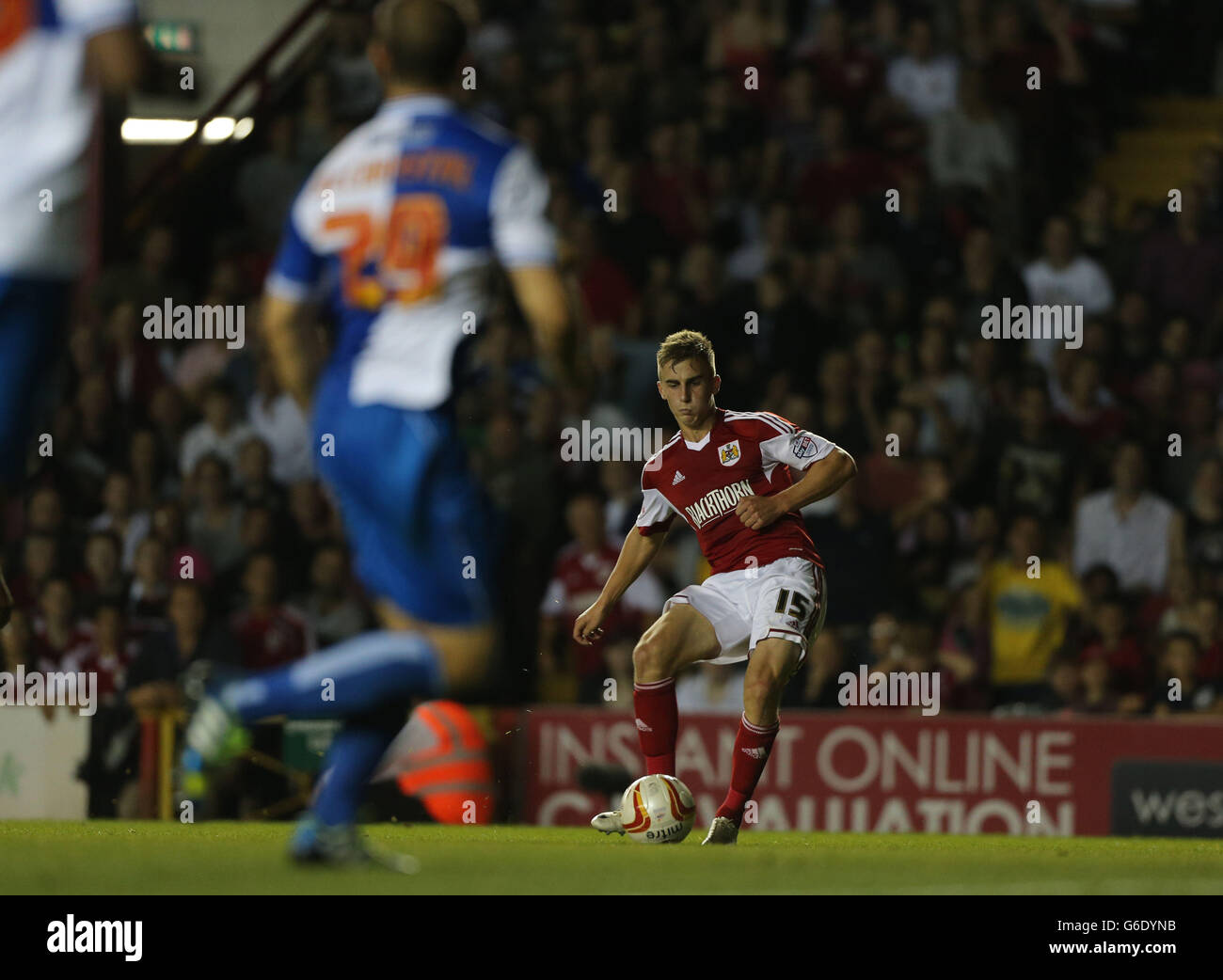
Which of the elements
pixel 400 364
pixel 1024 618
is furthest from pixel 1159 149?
pixel 400 364

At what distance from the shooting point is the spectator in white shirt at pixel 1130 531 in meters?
11.6

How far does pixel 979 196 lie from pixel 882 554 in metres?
3.38

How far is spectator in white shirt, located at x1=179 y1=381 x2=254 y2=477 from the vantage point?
40.1 feet

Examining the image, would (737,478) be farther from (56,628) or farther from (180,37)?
(180,37)

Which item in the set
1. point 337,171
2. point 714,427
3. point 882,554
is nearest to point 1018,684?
point 882,554

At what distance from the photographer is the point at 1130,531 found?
11672mm

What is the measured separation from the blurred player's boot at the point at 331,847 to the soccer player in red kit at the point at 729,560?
97.4 inches

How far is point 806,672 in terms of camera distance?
10641mm

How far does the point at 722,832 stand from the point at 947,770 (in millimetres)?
2405

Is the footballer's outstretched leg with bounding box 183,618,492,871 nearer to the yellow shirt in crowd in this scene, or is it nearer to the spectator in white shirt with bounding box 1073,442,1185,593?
the yellow shirt in crowd

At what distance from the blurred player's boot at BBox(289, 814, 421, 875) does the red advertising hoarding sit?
192 inches

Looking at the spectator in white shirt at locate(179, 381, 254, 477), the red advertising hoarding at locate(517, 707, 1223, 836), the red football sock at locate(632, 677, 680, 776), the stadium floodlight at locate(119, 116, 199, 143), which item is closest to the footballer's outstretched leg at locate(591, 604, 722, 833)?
the red football sock at locate(632, 677, 680, 776)

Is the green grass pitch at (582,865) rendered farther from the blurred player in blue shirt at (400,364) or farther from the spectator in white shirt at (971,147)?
the spectator in white shirt at (971,147)

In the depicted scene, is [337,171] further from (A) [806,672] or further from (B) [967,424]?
(B) [967,424]
